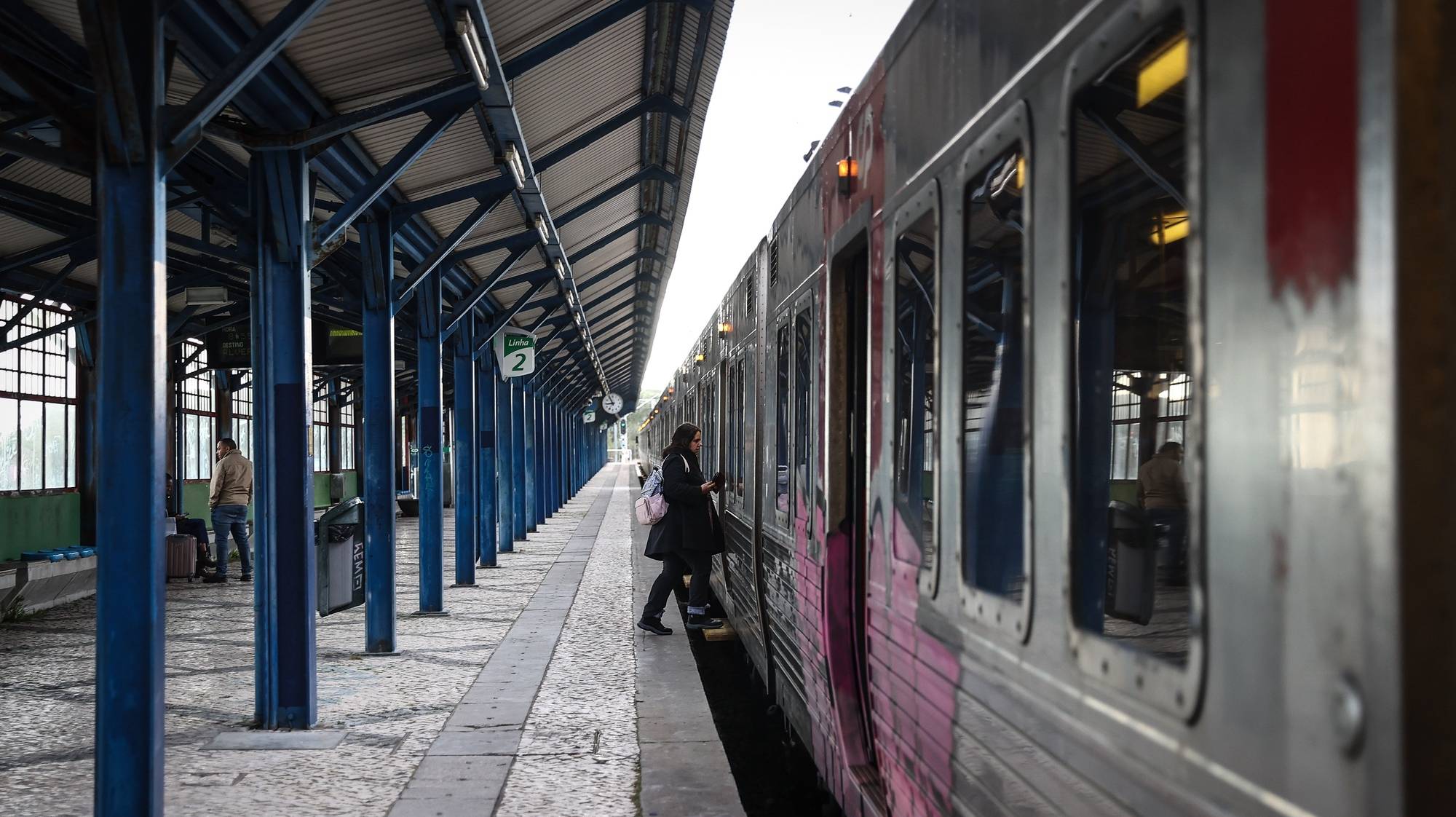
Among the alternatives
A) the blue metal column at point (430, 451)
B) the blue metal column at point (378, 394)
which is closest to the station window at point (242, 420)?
the blue metal column at point (430, 451)

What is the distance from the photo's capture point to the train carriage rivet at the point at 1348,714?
1.34 metres

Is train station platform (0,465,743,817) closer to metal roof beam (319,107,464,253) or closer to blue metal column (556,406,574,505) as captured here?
metal roof beam (319,107,464,253)

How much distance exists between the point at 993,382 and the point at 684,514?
6910 mm

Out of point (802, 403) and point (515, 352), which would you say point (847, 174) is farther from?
point (515, 352)

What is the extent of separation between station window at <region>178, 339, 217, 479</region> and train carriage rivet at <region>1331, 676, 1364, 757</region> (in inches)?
735

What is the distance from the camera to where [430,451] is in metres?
11.3

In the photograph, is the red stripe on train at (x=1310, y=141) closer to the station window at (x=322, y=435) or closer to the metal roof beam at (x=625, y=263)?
the metal roof beam at (x=625, y=263)

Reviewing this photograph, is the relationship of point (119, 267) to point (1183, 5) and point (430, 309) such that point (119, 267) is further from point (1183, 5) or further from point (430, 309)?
point (430, 309)

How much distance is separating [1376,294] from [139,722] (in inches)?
178

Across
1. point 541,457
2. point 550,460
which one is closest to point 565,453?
→ point 550,460

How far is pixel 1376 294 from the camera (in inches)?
51.3

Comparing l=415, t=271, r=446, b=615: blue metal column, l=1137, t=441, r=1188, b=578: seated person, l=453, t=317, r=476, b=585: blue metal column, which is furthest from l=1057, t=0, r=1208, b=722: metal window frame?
l=453, t=317, r=476, b=585: blue metal column

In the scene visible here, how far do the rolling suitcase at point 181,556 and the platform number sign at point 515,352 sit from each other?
4.02 m

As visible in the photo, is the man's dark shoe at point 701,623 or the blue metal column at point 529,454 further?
the blue metal column at point 529,454
